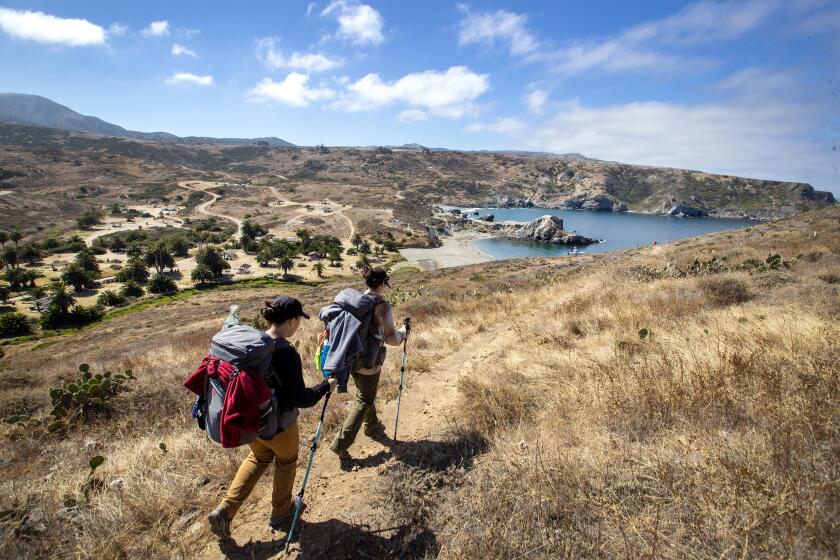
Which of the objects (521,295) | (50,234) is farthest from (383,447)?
(50,234)

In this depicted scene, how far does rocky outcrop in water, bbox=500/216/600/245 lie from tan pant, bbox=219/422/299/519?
116738 millimetres

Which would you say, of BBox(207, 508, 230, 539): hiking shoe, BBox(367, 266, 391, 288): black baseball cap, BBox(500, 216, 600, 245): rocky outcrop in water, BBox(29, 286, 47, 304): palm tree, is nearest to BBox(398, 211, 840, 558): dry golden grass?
BBox(207, 508, 230, 539): hiking shoe

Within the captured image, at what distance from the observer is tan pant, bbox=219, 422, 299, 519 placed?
3549 mm

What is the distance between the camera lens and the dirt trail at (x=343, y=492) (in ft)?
11.5

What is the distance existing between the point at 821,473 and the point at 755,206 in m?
239

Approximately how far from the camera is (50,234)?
311ft

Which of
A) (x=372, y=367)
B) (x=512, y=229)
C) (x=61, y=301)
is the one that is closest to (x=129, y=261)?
(x=61, y=301)

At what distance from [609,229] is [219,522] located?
509 feet

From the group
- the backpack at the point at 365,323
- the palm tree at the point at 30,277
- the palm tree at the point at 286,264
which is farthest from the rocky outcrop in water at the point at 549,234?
the backpack at the point at 365,323

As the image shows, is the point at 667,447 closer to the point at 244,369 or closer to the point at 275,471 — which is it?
the point at 275,471

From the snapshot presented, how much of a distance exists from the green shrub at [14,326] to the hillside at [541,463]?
2306 inches

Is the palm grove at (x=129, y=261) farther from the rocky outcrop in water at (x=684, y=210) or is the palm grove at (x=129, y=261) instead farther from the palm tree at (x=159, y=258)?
the rocky outcrop in water at (x=684, y=210)

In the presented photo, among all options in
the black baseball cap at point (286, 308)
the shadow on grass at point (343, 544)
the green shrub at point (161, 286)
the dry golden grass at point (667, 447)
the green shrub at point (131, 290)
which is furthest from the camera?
the green shrub at point (161, 286)

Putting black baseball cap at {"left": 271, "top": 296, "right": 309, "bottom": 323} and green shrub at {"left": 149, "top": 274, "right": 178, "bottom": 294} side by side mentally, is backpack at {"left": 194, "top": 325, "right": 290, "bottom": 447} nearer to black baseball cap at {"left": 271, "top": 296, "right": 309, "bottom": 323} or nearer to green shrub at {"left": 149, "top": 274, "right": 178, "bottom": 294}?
black baseball cap at {"left": 271, "top": 296, "right": 309, "bottom": 323}
